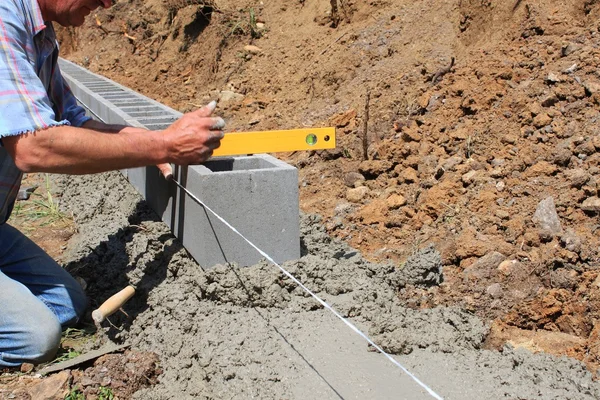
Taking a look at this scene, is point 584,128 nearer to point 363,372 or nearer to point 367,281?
point 367,281

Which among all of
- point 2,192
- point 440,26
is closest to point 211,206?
point 2,192

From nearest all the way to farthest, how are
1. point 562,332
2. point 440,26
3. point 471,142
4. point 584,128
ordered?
1. point 562,332
2. point 584,128
3. point 471,142
4. point 440,26

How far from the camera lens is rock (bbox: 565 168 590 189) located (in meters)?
3.87

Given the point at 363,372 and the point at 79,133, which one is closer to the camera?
the point at 363,372

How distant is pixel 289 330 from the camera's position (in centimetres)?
303

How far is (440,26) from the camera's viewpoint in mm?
6473

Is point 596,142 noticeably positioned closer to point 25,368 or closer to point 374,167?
point 374,167

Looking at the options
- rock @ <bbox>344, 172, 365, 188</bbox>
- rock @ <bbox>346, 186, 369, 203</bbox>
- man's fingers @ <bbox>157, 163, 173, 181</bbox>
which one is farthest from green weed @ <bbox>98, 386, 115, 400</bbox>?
rock @ <bbox>344, 172, 365, 188</bbox>

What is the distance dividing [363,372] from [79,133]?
5.48 feet

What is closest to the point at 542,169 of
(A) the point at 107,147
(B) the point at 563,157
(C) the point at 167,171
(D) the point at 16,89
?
(B) the point at 563,157

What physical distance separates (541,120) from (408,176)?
3.38ft

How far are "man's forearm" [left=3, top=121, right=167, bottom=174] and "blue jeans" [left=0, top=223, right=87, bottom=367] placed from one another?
31.2 inches

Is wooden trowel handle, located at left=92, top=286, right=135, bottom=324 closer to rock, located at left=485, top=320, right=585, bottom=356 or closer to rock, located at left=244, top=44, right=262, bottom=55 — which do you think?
rock, located at left=485, top=320, right=585, bottom=356

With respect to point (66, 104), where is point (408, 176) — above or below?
below
